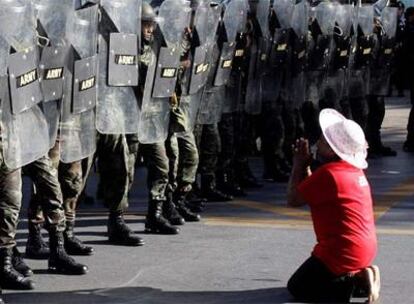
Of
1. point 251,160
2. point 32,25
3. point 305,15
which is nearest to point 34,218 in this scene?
point 32,25

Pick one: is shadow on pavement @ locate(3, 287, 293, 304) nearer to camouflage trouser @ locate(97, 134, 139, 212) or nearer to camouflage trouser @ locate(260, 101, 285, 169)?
camouflage trouser @ locate(97, 134, 139, 212)

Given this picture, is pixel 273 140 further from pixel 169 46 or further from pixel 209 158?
pixel 169 46

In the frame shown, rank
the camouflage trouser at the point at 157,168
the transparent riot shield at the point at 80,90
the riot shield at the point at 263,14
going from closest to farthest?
1. the transparent riot shield at the point at 80,90
2. the camouflage trouser at the point at 157,168
3. the riot shield at the point at 263,14

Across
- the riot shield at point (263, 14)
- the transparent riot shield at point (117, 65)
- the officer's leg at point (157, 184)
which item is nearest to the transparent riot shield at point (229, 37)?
the riot shield at point (263, 14)

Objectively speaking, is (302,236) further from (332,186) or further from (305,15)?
(305,15)

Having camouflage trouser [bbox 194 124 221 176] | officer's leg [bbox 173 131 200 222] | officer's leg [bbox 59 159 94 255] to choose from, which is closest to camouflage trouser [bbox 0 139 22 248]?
officer's leg [bbox 59 159 94 255]

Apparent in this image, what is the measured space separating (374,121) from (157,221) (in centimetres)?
613

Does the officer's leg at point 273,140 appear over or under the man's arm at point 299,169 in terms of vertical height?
under

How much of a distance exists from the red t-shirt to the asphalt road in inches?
14.5

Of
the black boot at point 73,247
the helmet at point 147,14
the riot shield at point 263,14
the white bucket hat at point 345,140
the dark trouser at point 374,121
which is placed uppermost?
the helmet at point 147,14

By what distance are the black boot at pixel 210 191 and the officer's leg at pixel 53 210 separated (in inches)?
130

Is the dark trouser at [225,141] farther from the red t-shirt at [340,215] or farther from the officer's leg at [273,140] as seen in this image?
the red t-shirt at [340,215]

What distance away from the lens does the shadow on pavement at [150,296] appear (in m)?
7.60

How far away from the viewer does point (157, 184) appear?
9.86m
